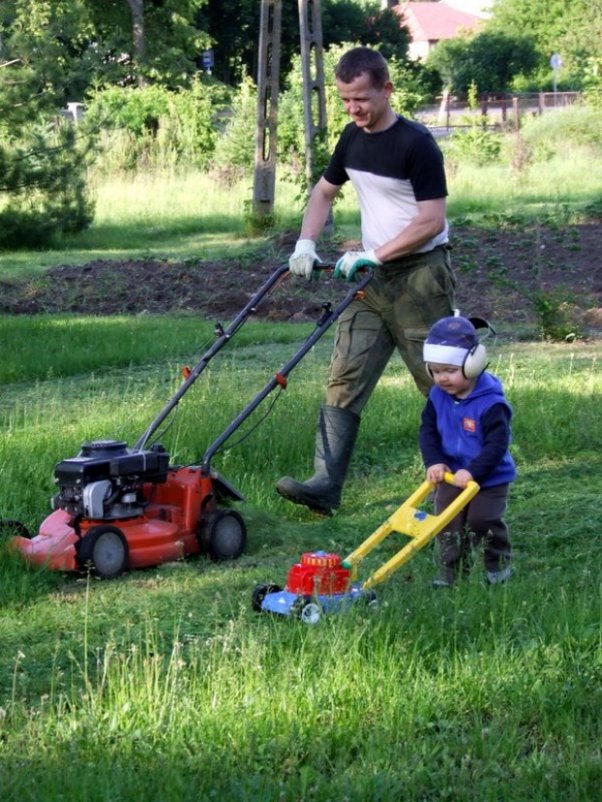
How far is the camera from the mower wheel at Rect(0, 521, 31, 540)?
19.8 feet

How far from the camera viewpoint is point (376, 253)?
258 inches

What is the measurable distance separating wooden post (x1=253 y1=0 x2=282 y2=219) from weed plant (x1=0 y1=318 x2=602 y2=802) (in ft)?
45.8

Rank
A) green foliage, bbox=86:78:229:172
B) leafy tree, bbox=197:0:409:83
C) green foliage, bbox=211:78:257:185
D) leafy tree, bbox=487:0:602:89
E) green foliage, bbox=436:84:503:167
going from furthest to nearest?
leafy tree, bbox=487:0:602:89 → leafy tree, bbox=197:0:409:83 → green foliage, bbox=436:84:503:167 → green foliage, bbox=86:78:229:172 → green foliage, bbox=211:78:257:185

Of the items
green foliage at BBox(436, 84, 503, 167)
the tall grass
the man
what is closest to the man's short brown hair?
the man

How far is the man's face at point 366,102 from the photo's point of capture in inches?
253

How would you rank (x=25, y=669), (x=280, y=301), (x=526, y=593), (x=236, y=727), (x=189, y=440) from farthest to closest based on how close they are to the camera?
1. (x=280, y=301)
2. (x=189, y=440)
3. (x=526, y=593)
4. (x=25, y=669)
5. (x=236, y=727)

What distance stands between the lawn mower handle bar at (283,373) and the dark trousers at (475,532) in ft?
3.42

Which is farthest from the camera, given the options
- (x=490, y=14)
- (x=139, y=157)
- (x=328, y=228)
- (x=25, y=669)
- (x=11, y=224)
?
(x=490, y=14)

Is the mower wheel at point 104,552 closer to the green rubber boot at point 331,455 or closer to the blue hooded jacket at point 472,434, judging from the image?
the green rubber boot at point 331,455

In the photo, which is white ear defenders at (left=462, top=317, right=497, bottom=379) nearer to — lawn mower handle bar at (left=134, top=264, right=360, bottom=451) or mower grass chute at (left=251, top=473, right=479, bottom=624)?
mower grass chute at (left=251, top=473, right=479, bottom=624)

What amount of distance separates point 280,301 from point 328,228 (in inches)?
200

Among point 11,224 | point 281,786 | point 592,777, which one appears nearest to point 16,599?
point 281,786

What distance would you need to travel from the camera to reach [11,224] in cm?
2153

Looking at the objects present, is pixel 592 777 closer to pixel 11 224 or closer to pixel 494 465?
pixel 494 465
